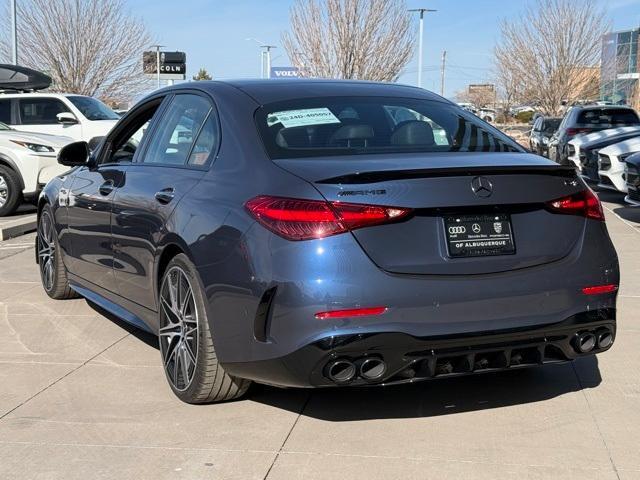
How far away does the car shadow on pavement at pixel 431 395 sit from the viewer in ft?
14.4

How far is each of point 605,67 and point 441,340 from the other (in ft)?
154

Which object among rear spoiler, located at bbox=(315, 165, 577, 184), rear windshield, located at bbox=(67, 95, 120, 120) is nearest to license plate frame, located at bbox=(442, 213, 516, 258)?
rear spoiler, located at bbox=(315, 165, 577, 184)

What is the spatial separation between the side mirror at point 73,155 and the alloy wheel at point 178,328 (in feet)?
6.13

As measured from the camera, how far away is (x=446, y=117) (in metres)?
4.85

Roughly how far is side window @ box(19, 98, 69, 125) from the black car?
1078 cm

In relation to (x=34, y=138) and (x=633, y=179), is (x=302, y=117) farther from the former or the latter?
(x=34, y=138)

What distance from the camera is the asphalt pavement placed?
3.68 metres

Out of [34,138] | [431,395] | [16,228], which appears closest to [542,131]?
[34,138]

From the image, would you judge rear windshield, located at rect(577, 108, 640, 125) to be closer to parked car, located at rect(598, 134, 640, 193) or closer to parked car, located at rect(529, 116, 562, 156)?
parked car, located at rect(529, 116, 562, 156)

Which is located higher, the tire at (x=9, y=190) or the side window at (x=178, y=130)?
the side window at (x=178, y=130)

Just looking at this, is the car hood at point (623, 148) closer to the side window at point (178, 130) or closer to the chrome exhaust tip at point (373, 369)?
the side window at point (178, 130)

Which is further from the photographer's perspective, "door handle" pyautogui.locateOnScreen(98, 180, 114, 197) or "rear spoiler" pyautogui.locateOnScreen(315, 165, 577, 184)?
"door handle" pyautogui.locateOnScreen(98, 180, 114, 197)

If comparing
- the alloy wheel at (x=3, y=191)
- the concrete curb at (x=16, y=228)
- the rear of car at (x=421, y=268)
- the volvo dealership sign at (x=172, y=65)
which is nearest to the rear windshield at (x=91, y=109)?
the alloy wheel at (x=3, y=191)

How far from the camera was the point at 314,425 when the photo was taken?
4.19 metres
